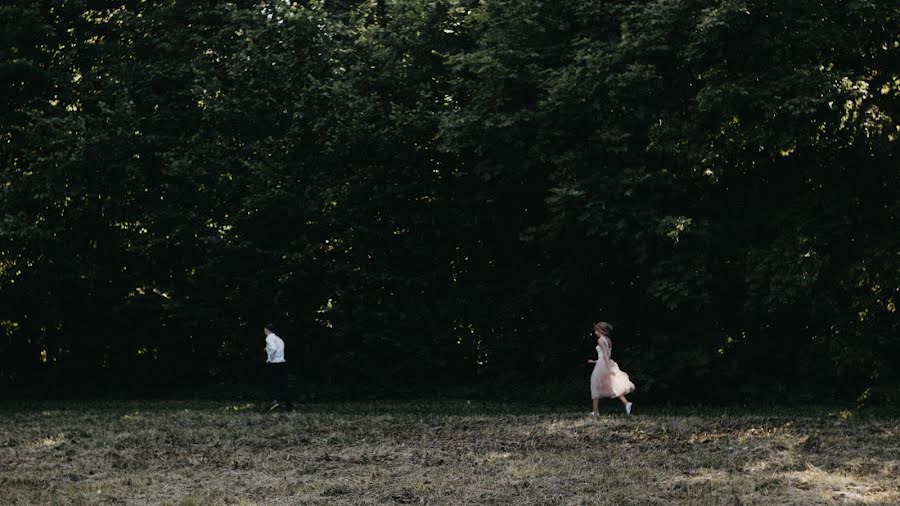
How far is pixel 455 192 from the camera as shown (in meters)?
26.5

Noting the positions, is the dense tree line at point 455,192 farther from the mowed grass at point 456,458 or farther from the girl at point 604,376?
the mowed grass at point 456,458

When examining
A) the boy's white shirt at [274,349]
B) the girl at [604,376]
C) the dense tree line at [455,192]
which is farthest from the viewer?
the boy's white shirt at [274,349]

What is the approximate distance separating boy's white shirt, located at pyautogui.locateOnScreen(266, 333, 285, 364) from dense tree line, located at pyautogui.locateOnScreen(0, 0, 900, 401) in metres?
4.59

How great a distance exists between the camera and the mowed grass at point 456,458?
1191cm

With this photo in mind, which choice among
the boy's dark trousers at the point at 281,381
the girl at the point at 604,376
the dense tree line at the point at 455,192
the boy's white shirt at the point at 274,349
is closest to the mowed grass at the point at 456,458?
the girl at the point at 604,376

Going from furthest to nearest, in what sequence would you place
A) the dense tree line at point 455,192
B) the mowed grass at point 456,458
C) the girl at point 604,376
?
the dense tree line at point 455,192 < the girl at point 604,376 < the mowed grass at point 456,458

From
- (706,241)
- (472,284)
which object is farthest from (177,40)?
(706,241)

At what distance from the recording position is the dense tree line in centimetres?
2130

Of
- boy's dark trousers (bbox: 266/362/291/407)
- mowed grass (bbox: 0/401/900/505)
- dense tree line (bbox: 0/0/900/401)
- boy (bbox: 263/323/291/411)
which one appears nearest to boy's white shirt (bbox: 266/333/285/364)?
boy (bbox: 263/323/291/411)

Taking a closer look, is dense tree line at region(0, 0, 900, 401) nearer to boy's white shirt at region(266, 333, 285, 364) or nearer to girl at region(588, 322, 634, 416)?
girl at region(588, 322, 634, 416)

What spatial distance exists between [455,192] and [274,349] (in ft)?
22.8

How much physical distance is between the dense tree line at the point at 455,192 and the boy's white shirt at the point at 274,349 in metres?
4.59

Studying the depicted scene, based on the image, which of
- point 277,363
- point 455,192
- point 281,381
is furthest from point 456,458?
point 455,192

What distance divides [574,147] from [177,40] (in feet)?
38.0
